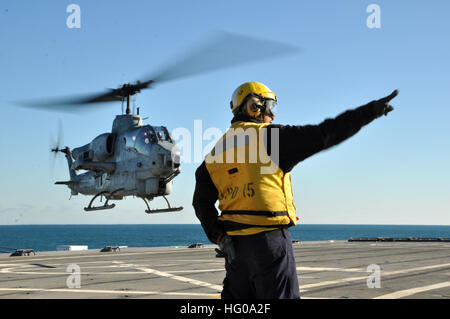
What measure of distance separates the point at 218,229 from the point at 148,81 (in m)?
18.9

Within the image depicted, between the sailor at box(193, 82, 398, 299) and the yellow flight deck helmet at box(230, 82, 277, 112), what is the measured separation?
0.26 meters

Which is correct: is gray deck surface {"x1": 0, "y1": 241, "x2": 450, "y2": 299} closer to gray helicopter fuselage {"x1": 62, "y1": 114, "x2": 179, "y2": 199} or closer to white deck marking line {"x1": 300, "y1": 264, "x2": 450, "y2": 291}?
white deck marking line {"x1": 300, "y1": 264, "x2": 450, "y2": 291}

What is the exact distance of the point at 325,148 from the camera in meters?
3.92

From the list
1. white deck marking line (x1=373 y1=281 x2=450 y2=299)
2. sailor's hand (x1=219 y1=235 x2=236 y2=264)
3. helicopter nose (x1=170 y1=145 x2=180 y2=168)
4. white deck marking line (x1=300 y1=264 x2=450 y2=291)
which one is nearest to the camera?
sailor's hand (x1=219 y1=235 x2=236 y2=264)

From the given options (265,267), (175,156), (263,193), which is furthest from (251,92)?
(175,156)

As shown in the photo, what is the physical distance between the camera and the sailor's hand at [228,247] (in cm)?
416

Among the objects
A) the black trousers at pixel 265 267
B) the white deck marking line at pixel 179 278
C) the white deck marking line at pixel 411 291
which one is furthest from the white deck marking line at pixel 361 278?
the black trousers at pixel 265 267

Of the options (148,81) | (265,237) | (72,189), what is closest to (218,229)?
(265,237)

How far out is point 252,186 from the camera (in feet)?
13.4

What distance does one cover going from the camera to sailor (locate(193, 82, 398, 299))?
3.87 meters

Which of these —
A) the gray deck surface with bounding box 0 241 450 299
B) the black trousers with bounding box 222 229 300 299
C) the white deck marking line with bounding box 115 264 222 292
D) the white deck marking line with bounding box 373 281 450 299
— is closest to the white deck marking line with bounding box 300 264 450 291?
the gray deck surface with bounding box 0 241 450 299

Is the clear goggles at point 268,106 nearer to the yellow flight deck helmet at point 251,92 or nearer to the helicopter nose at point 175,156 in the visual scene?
the yellow flight deck helmet at point 251,92

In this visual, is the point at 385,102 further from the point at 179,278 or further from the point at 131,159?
the point at 131,159
